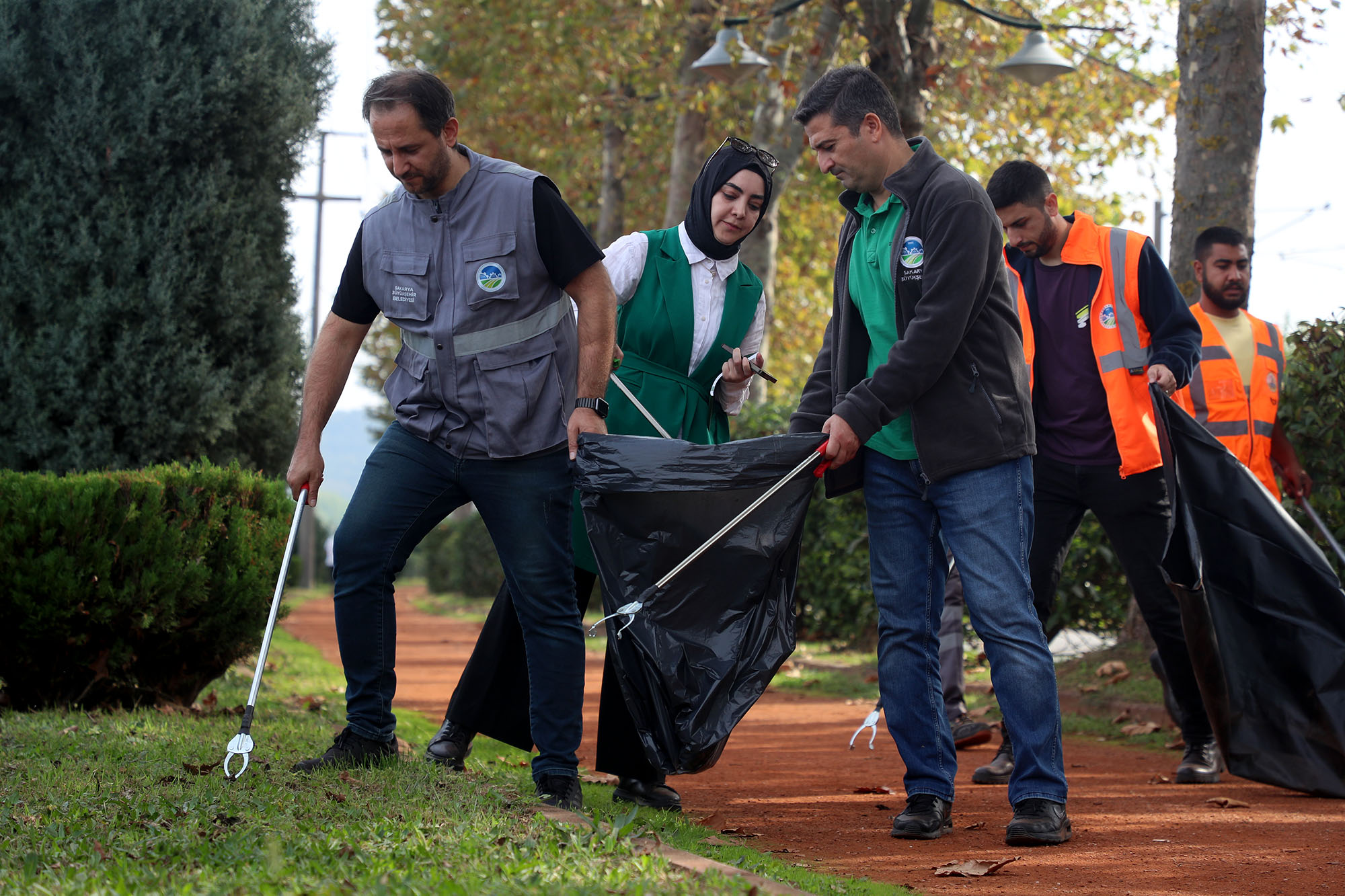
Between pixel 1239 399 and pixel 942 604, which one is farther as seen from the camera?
pixel 1239 399

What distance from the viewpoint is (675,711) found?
3859 millimetres

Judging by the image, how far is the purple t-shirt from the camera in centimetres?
503

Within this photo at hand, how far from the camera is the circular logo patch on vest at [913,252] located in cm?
399

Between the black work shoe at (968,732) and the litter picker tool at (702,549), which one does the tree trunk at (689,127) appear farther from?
the litter picker tool at (702,549)

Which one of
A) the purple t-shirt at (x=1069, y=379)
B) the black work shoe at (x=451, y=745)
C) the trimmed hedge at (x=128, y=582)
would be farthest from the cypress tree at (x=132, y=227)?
the purple t-shirt at (x=1069, y=379)

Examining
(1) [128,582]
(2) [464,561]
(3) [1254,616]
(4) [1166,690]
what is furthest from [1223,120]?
(2) [464,561]

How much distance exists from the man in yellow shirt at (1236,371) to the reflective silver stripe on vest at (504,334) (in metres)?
2.89

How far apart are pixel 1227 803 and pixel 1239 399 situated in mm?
1810

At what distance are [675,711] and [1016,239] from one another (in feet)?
8.00

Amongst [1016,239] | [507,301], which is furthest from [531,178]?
[1016,239]

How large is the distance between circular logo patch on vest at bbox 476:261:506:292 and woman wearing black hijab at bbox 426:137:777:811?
617 millimetres

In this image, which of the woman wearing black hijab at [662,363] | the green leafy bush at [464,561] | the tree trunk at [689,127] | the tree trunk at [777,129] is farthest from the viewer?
the green leafy bush at [464,561]

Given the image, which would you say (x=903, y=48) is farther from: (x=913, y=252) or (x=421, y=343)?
(x=421, y=343)

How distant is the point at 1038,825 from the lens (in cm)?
382
